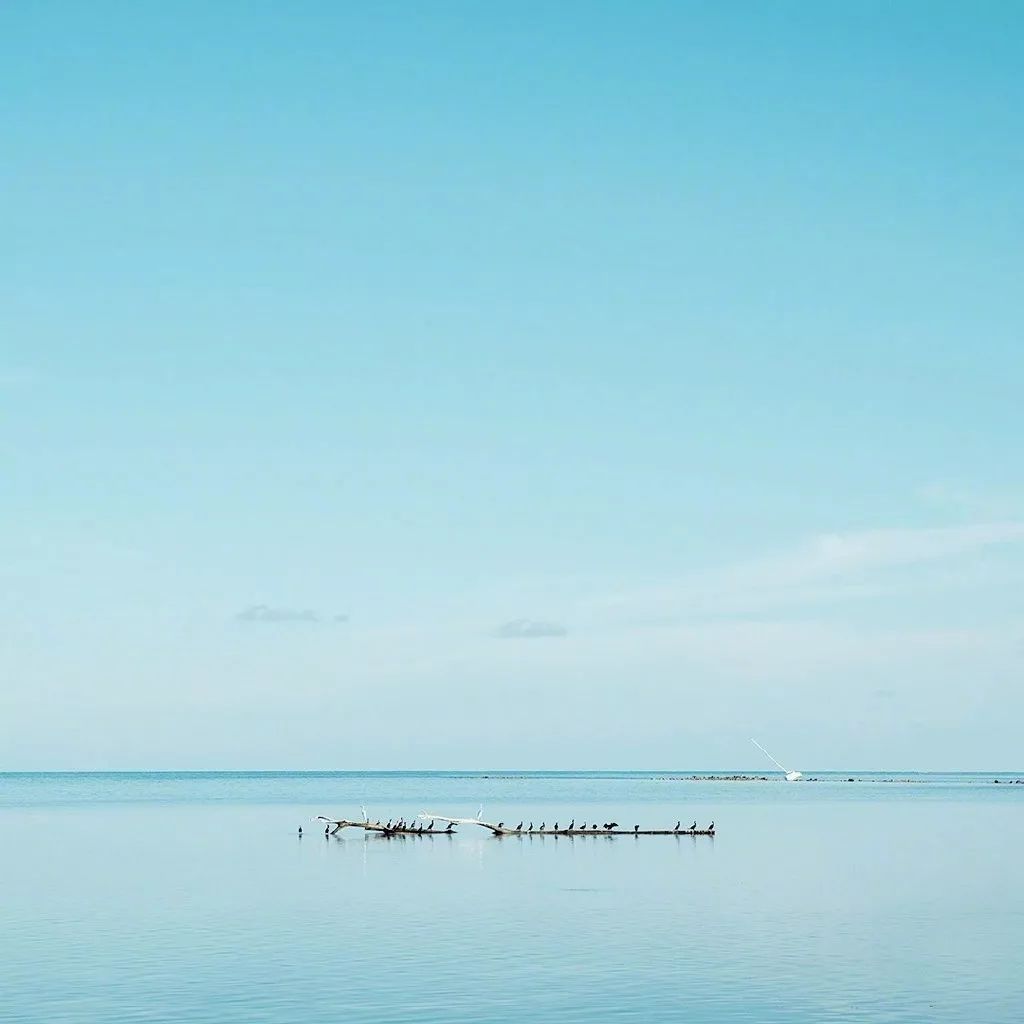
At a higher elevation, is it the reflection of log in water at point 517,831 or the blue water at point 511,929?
the reflection of log in water at point 517,831

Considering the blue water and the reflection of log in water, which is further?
the reflection of log in water

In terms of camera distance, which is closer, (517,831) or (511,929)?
(511,929)

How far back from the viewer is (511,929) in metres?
53.2

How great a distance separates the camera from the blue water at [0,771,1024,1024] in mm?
38969

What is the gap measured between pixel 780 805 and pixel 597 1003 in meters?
131

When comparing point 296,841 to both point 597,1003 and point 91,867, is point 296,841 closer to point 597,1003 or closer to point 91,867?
point 91,867

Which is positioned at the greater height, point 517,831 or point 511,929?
point 517,831

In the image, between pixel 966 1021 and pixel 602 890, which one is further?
pixel 602 890

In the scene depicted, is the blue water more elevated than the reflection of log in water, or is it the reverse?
the reflection of log in water

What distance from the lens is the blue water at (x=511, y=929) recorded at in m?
39.0

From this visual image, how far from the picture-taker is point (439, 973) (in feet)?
142

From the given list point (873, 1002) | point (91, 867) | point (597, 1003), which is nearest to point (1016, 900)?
point (873, 1002)

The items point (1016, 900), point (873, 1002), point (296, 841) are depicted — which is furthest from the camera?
point (296, 841)

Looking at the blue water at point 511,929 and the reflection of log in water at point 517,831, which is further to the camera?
the reflection of log in water at point 517,831
